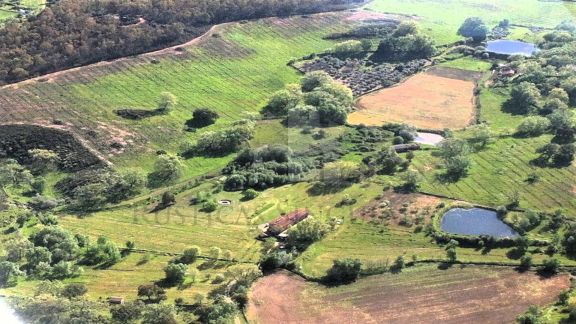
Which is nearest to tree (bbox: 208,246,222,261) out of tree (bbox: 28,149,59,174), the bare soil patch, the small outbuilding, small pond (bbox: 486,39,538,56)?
the small outbuilding

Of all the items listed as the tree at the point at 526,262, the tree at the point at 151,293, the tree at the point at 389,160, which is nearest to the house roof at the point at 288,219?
the tree at the point at 389,160

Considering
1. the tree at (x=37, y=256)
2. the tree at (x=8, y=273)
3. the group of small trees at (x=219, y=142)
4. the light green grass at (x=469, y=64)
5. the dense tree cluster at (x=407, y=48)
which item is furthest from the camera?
the dense tree cluster at (x=407, y=48)

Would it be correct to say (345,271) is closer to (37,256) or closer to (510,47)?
(37,256)

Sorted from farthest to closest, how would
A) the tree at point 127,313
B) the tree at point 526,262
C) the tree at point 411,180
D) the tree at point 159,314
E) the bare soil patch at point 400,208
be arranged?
1. the tree at point 411,180
2. the bare soil patch at point 400,208
3. the tree at point 526,262
4. the tree at point 127,313
5. the tree at point 159,314

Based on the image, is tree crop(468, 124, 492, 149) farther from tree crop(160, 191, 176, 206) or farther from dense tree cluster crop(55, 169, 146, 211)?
dense tree cluster crop(55, 169, 146, 211)

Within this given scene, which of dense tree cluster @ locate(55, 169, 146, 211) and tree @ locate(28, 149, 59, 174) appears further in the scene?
tree @ locate(28, 149, 59, 174)

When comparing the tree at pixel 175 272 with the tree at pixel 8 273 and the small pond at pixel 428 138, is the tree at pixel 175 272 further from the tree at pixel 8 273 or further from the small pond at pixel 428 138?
the small pond at pixel 428 138

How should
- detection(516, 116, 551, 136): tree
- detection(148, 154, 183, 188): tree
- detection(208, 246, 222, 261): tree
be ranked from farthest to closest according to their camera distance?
detection(516, 116, 551, 136): tree < detection(148, 154, 183, 188): tree < detection(208, 246, 222, 261): tree

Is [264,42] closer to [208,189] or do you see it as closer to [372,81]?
[372,81]
